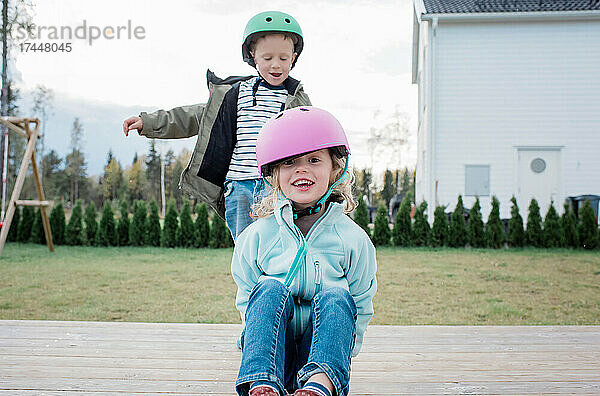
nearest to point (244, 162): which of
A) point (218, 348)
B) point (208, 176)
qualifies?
point (208, 176)

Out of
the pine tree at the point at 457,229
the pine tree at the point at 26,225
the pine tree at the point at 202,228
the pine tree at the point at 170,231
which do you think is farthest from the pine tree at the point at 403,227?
the pine tree at the point at 26,225

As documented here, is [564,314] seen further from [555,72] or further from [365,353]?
[555,72]

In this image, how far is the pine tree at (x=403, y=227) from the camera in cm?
881

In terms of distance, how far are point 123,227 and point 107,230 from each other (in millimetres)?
246

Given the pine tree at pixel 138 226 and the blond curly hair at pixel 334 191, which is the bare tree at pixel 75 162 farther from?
the blond curly hair at pixel 334 191

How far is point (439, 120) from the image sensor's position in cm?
1112

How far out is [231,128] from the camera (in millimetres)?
2535

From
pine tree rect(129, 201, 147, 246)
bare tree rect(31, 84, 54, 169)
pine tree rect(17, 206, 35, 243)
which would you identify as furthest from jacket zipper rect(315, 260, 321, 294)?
bare tree rect(31, 84, 54, 169)

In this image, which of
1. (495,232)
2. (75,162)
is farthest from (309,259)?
(75,162)

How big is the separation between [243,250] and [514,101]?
10.6m

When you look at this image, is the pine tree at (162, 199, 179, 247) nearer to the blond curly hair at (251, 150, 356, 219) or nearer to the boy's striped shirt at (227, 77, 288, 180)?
the boy's striped shirt at (227, 77, 288, 180)

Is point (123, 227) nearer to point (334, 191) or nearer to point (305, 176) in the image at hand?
point (334, 191)

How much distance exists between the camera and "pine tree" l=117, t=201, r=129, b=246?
29.9ft

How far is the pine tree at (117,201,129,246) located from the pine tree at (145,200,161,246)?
38cm
